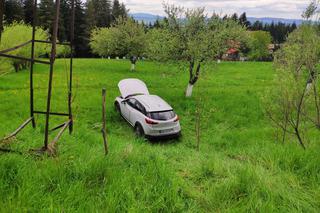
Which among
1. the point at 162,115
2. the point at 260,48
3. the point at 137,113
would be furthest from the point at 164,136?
the point at 260,48

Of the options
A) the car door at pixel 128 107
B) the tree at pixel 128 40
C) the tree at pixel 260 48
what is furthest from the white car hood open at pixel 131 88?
the tree at pixel 260 48

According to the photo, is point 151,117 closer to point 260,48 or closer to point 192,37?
point 192,37

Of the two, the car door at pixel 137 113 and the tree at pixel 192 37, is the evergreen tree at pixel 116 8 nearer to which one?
the tree at pixel 192 37

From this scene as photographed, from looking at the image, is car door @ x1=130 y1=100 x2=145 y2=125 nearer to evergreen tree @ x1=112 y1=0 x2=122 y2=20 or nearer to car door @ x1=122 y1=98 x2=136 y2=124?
car door @ x1=122 y1=98 x2=136 y2=124

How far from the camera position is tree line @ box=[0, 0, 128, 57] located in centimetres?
4331

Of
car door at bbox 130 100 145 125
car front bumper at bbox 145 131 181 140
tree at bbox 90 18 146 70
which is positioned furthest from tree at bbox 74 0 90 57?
car front bumper at bbox 145 131 181 140

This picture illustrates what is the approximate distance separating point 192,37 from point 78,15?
4499 cm

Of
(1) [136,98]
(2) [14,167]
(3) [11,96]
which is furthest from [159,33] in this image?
(2) [14,167]

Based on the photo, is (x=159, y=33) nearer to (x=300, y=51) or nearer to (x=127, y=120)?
(x=127, y=120)

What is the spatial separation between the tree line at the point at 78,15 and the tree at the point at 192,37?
27.1 meters

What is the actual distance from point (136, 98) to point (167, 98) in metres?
4.99

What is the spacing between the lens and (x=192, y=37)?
16359 mm

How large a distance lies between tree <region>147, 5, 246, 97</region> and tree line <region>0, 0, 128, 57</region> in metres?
27.1

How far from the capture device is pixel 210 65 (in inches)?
660
